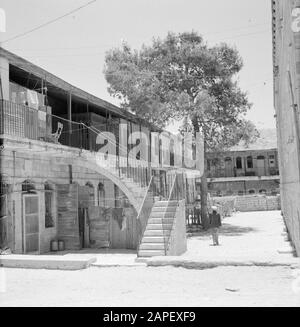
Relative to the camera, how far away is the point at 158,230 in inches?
508

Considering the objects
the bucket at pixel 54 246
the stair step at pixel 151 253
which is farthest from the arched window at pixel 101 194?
the stair step at pixel 151 253

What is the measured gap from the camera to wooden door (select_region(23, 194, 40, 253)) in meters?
14.5

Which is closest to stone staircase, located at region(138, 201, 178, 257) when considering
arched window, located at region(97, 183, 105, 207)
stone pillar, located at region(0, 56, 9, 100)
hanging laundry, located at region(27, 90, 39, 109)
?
hanging laundry, located at region(27, 90, 39, 109)

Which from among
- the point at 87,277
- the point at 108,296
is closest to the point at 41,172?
the point at 87,277

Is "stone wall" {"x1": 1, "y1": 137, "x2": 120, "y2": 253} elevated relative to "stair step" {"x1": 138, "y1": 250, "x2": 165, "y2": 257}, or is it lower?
elevated

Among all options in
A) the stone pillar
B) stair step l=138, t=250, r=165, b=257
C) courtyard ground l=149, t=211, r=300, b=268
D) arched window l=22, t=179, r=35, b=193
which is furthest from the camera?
arched window l=22, t=179, r=35, b=193

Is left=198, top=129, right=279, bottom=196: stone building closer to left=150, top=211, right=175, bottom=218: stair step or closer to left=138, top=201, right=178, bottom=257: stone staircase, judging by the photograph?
left=138, top=201, right=178, bottom=257: stone staircase

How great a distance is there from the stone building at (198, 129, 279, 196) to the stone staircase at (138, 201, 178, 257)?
35.1 m

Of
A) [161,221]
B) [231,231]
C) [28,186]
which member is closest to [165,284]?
[161,221]

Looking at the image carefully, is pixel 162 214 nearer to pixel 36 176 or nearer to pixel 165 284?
pixel 36 176

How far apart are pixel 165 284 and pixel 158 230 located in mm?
4614

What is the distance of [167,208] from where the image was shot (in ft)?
45.1
